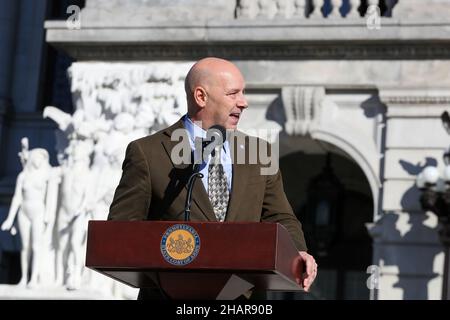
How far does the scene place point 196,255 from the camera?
4660 mm

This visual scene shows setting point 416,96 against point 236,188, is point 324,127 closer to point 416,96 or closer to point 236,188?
point 416,96

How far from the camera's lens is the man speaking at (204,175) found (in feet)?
17.1

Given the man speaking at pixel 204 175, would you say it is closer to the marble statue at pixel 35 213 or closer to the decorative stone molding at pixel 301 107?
the decorative stone molding at pixel 301 107

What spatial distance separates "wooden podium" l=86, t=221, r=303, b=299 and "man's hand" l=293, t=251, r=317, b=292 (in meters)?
0.10

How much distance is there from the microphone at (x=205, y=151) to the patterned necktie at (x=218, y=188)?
0.21 feet

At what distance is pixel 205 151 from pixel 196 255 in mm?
601

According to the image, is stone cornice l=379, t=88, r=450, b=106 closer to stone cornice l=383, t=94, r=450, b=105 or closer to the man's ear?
stone cornice l=383, t=94, r=450, b=105

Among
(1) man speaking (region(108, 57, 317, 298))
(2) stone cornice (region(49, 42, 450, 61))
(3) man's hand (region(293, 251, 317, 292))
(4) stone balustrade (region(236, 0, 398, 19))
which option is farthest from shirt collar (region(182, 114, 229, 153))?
(4) stone balustrade (region(236, 0, 398, 19))

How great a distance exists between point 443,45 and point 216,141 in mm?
12720

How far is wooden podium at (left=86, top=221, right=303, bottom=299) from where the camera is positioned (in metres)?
4.61

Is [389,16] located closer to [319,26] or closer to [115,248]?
[319,26]

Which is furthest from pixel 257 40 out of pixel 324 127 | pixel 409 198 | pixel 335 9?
pixel 409 198

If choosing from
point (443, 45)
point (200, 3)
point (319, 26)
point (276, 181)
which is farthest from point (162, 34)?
point (276, 181)

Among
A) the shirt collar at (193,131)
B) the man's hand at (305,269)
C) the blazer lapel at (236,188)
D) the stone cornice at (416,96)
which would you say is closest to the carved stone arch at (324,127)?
the stone cornice at (416,96)
